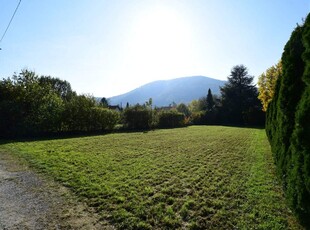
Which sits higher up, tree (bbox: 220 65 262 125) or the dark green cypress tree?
tree (bbox: 220 65 262 125)

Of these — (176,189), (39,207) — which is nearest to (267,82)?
(176,189)

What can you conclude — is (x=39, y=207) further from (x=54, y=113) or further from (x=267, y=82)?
(x=267, y=82)

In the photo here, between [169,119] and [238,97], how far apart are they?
635 inches

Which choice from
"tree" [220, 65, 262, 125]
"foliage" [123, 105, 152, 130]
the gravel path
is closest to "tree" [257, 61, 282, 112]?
"tree" [220, 65, 262, 125]

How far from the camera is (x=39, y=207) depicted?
4.55 metres

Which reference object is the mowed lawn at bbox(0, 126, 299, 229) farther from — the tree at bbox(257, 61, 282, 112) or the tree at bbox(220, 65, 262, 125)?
the tree at bbox(220, 65, 262, 125)

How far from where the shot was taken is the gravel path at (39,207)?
388cm

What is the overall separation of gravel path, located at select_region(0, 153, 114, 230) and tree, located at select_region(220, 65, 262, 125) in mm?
36315

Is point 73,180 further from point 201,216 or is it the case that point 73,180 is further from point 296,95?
point 296,95

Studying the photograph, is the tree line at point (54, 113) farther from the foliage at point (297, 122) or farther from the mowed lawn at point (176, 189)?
the foliage at point (297, 122)

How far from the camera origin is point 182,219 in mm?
4059

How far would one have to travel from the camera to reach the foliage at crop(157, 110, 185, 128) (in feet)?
99.1

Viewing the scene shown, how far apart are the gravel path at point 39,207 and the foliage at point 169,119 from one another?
78.8 feet

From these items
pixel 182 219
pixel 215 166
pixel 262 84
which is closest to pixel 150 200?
pixel 182 219
